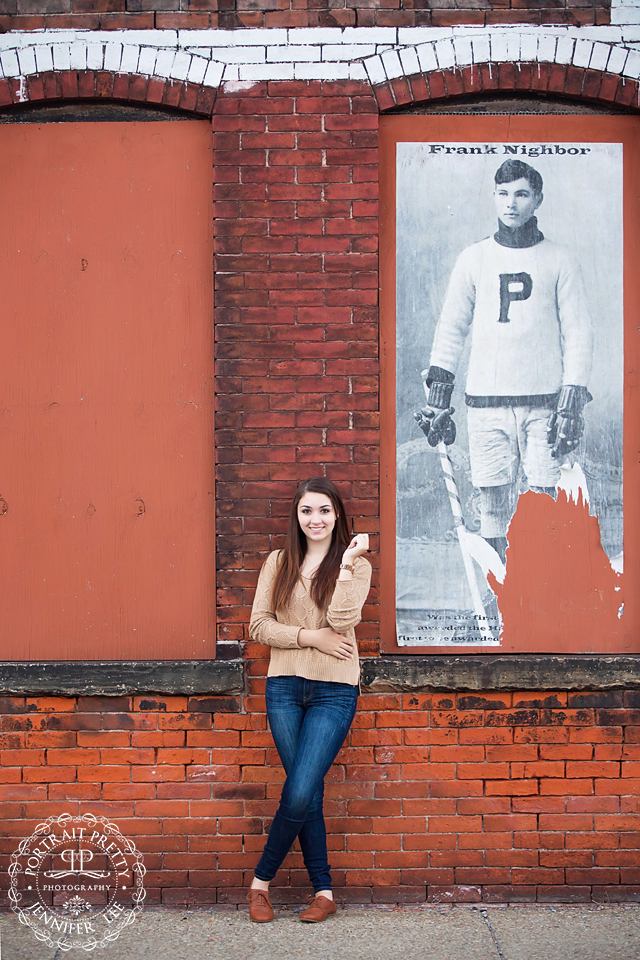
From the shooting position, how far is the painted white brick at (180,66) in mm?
3828

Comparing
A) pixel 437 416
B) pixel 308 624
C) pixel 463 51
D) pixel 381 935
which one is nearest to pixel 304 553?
pixel 308 624

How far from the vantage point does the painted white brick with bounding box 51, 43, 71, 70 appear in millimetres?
3848

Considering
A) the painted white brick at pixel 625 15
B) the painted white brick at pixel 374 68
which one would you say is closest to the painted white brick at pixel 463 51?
the painted white brick at pixel 374 68

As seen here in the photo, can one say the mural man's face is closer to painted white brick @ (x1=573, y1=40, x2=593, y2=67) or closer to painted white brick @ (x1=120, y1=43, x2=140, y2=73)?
painted white brick @ (x1=573, y1=40, x2=593, y2=67)

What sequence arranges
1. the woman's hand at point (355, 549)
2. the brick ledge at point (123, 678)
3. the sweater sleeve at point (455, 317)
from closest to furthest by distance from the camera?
1. the woman's hand at point (355, 549)
2. the brick ledge at point (123, 678)
3. the sweater sleeve at point (455, 317)

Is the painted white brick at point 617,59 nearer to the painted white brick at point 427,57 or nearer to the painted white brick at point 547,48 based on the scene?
the painted white brick at point 547,48

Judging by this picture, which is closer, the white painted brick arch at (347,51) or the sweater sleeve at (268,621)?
the sweater sleeve at (268,621)

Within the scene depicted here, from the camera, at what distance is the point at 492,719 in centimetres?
379

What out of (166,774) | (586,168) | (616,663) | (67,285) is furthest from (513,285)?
(166,774)

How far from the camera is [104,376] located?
3.96 metres

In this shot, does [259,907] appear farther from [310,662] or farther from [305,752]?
[310,662]

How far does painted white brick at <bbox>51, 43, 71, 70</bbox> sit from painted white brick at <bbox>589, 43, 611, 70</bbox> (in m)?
2.54

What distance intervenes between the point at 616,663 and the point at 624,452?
103cm

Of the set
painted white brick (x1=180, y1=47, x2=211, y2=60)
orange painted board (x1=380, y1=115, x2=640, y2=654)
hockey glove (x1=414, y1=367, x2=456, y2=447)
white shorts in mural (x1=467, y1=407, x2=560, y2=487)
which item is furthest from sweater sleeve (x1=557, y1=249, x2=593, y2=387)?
painted white brick (x1=180, y1=47, x2=211, y2=60)
